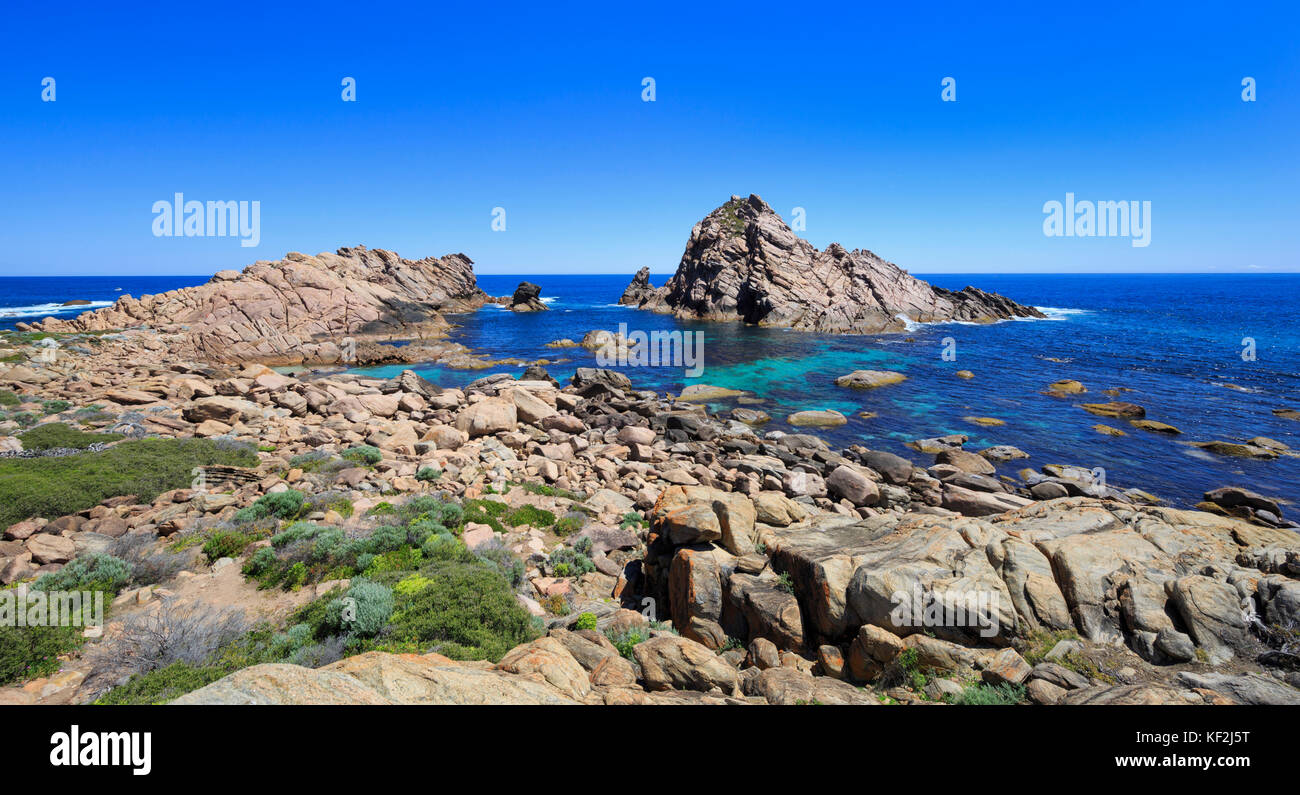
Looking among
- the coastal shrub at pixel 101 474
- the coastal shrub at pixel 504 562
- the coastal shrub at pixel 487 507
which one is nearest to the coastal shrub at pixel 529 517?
→ the coastal shrub at pixel 487 507

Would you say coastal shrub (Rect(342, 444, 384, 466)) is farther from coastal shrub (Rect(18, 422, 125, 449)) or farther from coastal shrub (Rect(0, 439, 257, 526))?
coastal shrub (Rect(18, 422, 125, 449))

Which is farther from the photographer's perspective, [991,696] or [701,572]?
[701,572]

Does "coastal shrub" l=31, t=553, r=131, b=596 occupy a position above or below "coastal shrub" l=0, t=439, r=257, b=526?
below

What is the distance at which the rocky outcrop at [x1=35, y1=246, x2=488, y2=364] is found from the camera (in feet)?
155

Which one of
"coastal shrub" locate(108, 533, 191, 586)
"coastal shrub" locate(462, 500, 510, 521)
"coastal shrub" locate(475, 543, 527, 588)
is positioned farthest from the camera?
"coastal shrub" locate(462, 500, 510, 521)

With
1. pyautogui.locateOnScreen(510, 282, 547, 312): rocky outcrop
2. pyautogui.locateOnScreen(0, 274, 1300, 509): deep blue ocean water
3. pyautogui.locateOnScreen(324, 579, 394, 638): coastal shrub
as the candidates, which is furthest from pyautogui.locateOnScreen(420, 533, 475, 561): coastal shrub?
pyautogui.locateOnScreen(510, 282, 547, 312): rocky outcrop

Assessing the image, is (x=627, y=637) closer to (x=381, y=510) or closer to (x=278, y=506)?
(x=381, y=510)

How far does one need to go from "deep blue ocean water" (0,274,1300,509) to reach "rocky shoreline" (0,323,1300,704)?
5232 mm

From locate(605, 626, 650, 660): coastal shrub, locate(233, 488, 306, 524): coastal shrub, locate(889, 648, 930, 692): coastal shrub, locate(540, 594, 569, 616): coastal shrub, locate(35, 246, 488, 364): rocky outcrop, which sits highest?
locate(35, 246, 488, 364): rocky outcrop

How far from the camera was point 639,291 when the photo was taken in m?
120

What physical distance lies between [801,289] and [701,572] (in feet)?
254

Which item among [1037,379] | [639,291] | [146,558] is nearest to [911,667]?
[146,558]
